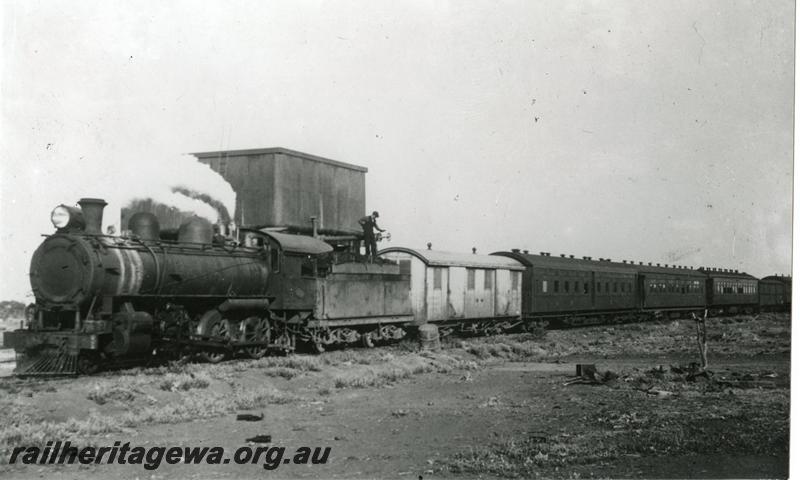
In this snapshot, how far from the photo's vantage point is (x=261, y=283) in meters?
16.2

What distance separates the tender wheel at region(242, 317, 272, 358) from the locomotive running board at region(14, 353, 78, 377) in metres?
3.88

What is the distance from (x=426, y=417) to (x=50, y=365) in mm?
6871

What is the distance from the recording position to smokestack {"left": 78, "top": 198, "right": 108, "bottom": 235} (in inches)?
522

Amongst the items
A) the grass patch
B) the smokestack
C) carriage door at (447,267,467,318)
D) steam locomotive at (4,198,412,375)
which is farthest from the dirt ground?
carriage door at (447,267,467,318)

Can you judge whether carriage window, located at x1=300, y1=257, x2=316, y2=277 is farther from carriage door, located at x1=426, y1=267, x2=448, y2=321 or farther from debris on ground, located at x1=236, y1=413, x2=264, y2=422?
debris on ground, located at x1=236, y1=413, x2=264, y2=422

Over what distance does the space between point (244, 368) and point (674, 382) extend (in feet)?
27.1

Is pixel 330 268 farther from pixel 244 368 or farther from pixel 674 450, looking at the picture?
pixel 674 450

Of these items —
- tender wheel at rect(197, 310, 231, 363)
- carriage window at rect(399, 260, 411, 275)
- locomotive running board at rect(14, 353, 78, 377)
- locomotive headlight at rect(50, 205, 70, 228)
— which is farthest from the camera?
carriage window at rect(399, 260, 411, 275)

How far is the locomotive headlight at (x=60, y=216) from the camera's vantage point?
13.1 meters

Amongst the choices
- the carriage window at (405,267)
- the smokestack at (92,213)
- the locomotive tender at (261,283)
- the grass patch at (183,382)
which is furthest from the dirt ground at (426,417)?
the carriage window at (405,267)

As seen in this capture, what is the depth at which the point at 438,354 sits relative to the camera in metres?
18.2

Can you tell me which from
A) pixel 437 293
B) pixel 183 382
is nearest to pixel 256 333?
pixel 183 382

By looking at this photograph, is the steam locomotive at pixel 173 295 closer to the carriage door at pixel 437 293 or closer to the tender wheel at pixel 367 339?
the tender wheel at pixel 367 339

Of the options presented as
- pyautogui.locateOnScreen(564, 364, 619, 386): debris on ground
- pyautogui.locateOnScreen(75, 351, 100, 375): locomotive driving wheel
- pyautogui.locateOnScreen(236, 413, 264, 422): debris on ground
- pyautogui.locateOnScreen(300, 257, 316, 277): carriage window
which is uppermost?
pyautogui.locateOnScreen(300, 257, 316, 277): carriage window
